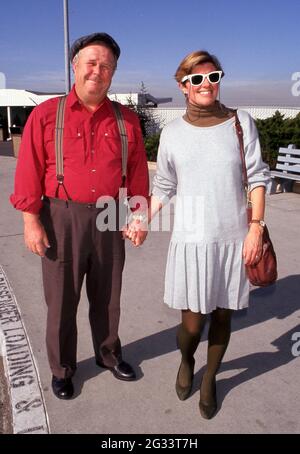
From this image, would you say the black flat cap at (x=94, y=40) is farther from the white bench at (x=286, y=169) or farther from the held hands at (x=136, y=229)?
the white bench at (x=286, y=169)

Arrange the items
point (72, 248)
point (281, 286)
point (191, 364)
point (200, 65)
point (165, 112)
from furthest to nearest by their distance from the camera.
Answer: point (165, 112), point (281, 286), point (191, 364), point (72, 248), point (200, 65)

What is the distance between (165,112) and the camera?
18.7 meters

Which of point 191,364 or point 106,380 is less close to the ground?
point 191,364

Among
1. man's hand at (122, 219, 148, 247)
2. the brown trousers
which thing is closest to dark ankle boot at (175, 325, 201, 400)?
the brown trousers

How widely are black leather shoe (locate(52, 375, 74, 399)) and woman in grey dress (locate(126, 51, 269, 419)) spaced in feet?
2.53

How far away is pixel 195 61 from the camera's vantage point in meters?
2.03

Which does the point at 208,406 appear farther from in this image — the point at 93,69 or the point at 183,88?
the point at 93,69

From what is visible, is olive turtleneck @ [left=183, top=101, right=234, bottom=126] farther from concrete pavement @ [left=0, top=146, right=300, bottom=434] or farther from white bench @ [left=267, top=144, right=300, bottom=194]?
white bench @ [left=267, top=144, right=300, bottom=194]

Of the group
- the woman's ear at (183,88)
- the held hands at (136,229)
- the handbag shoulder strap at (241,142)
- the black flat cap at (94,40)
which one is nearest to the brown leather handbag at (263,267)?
the handbag shoulder strap at (241,142)

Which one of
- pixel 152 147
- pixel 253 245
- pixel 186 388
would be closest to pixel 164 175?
pixel 253 245
